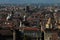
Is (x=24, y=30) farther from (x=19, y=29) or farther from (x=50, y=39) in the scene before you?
(x=50, y=39)

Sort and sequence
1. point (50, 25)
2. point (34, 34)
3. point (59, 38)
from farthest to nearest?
1. point (34, 34)
2. point (50, 25)
3. point (59, 38)

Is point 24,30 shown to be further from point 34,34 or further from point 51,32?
point 51,32

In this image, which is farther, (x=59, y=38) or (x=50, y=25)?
(x=50, y=25)

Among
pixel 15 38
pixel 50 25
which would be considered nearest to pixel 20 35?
pixel 15 38

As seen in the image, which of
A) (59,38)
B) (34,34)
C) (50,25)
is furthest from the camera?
(34,34)

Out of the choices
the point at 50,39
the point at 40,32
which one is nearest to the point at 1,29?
the point at 40,32

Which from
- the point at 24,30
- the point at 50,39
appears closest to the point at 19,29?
the point at 24,30

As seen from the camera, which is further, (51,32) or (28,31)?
(28,31)

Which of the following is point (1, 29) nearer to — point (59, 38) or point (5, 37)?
point (5, 37)
